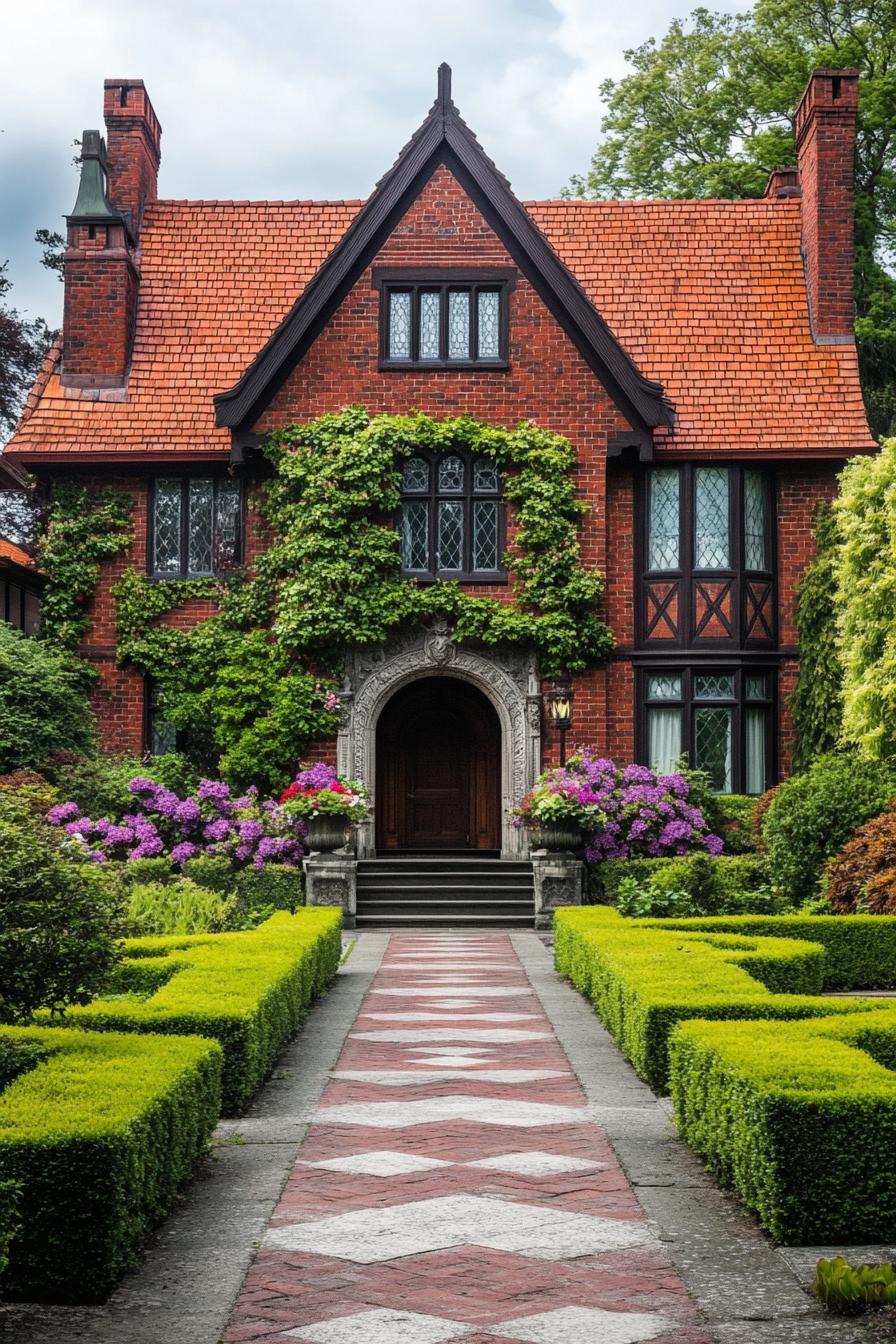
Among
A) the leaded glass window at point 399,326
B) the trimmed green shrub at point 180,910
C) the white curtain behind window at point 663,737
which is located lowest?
the trimmed green shrub at point 180,910

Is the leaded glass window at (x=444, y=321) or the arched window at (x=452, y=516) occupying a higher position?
the leaded glass window at (x=444, y=321)

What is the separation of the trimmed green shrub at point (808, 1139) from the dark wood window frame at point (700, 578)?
51.9 ft

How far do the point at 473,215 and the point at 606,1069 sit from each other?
1562 cm

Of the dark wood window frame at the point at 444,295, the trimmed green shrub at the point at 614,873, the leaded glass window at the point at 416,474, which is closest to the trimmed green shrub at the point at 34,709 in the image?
the leaded glass window at the point at 416,474

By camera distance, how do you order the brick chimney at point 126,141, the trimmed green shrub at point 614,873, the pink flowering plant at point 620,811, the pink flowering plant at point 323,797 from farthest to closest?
the brick chimney at point 126,141
the pink flowering plant at point 620,811
the pink flowering plant at point 323,797
the trimmed green shrub at point 614,873

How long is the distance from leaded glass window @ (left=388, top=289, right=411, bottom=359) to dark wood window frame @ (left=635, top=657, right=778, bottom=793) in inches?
218

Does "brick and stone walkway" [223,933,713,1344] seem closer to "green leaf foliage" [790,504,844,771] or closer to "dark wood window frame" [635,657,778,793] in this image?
"green leaf foliage" [790,504,844,771]

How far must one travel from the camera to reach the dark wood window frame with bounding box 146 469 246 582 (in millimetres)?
22609

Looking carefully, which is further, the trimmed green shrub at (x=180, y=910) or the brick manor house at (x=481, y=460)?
the brick manor house at (x=481, y=460)

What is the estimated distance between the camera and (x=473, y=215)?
22.4m

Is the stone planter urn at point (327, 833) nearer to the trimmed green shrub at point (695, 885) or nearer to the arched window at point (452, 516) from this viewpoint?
the trimmed green shrub at point (695, 885)

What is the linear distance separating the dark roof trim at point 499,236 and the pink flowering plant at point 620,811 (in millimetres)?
4948

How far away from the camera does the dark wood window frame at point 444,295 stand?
73.1 ft

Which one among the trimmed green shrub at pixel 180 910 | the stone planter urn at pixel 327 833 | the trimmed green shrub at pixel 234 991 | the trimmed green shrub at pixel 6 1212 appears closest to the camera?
the trimmed green shrub at pixel 6 1212
